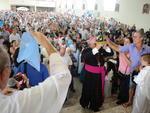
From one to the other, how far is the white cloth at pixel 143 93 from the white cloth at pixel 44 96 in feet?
6.93

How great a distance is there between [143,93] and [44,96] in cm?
237

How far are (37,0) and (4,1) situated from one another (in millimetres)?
5225

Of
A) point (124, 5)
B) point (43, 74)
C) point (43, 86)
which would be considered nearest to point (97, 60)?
point (43, 74)

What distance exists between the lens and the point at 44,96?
3.99 ft

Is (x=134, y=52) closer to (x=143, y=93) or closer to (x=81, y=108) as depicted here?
(x=143, y=93)

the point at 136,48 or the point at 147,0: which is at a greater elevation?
the point at 147,0

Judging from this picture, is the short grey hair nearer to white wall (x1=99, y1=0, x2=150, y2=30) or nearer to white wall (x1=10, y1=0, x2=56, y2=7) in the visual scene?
white wall (x1=99, y1=0, x2=150, y2=30)

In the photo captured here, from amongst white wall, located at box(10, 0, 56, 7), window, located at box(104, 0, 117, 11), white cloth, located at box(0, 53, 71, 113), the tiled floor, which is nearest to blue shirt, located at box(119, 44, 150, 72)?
the tiled floor

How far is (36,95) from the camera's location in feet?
3.93

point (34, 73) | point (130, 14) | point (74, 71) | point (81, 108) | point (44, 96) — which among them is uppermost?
point (44, 96)

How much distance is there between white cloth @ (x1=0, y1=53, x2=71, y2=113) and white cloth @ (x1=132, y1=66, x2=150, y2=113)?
6.93ft

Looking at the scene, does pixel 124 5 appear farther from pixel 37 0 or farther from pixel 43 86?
pixel 37 0

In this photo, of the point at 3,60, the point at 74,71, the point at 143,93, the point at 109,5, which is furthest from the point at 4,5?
the point at 3,60

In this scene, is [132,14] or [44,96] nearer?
[44,96]
